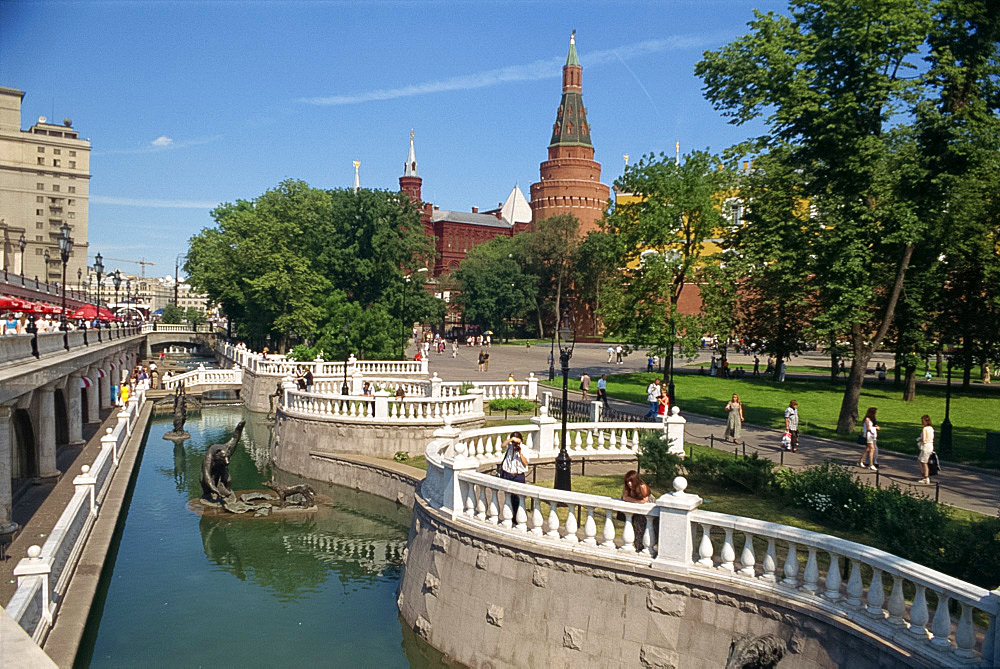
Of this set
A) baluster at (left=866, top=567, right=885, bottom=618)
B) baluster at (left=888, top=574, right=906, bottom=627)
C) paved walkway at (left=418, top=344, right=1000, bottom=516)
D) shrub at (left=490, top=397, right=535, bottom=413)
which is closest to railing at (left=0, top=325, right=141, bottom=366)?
shrub at (left=490, top=397, right=535, bottom=413)

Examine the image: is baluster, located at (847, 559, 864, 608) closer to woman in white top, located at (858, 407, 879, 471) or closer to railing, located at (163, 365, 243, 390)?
woman in white top, located at (858, 407, 879, 471)

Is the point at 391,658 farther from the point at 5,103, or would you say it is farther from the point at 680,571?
the point at 5,103

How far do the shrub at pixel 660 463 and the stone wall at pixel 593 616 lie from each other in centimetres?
558

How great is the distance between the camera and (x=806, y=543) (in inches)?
336

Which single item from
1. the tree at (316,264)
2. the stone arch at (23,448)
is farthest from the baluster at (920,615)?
the tree at (316,264)

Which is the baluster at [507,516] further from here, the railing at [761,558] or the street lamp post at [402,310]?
the street lamp post at [402,310]

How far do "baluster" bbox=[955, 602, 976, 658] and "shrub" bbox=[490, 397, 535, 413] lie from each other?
2393cm

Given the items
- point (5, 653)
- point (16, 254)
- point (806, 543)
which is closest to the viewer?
Answer: point (5, 653)

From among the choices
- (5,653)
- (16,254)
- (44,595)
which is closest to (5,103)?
(16,254)

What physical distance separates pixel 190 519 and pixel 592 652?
52.3ft

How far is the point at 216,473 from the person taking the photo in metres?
22.8

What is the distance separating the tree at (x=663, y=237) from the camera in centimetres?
→ 3578

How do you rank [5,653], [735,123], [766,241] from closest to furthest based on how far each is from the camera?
[5,653], [766,241], [735,123]

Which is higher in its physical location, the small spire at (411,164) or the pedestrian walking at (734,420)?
the small spire at (411,164)
